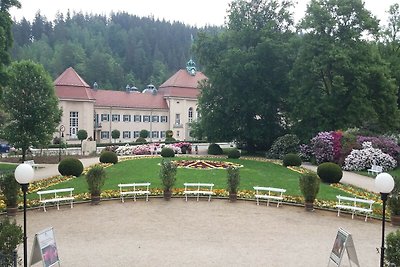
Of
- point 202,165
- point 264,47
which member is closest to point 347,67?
point 264,47

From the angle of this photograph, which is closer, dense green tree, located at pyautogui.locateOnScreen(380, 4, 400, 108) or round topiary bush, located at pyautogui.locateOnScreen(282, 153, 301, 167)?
round topiary bush, located at pyautogui.locateOnScreen(282, 153, 301, 167)

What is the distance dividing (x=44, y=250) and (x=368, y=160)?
78.6ft

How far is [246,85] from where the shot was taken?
36.4 metres

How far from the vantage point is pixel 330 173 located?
20.7 m

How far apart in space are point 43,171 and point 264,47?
69.3 ft

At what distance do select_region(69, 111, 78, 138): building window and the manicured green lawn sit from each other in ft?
93.6

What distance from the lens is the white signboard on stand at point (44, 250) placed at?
8.27m

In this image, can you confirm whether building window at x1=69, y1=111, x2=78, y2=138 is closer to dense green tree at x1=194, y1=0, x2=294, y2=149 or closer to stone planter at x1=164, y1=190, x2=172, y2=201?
dense green tree at x1=194, y1=0, x2=294, y2=149

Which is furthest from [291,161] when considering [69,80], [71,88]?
[69,80]

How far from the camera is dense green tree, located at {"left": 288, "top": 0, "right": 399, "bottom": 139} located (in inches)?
1252

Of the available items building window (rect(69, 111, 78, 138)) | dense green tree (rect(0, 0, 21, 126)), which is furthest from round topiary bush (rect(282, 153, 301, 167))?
building window (rect(69, 111, 78, 138))

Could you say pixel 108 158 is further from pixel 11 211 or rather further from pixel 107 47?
pixel 107 47

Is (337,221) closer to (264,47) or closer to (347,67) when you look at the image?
(347,67)

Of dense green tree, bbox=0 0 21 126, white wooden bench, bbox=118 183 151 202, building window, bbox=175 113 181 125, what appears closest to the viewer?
white wooden bench, bbox=118 183 151 202
